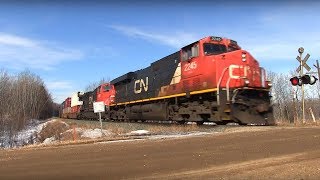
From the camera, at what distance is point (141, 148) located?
1157cm

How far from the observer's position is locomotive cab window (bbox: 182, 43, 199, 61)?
20.2m

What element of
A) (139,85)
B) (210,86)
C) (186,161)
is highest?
(139,85)

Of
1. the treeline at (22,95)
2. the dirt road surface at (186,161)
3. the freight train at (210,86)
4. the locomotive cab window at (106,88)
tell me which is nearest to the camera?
the dirt road surface at (186,161)

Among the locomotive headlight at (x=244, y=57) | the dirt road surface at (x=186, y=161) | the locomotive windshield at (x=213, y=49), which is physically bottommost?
the dirt road surface at (x=186, y=161)

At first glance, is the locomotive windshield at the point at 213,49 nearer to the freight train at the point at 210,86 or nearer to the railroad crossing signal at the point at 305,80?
the freight train at the point at 210,86

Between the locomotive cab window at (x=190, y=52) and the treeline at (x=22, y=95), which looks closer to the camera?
the locomotive cab window at (x=190, y=52)

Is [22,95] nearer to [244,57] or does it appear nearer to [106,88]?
[106,88]

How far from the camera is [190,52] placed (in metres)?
20.9

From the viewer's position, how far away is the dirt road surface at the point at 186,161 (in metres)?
A: 7.52

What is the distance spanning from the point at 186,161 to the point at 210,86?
402 inches

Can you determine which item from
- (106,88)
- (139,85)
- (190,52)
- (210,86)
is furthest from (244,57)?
(106,88)


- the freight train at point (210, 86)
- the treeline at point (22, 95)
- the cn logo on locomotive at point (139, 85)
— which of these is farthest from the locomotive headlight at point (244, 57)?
the treeline at point (22, 95)

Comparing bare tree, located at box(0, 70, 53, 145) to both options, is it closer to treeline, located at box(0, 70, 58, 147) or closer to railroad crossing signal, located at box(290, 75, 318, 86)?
treeline, located at box(0, 70, 58, 147)

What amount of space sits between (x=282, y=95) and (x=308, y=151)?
6225 centimetres
